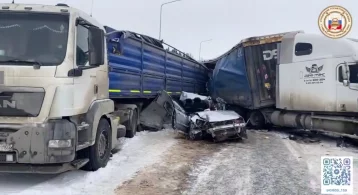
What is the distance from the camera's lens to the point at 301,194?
5.49 meters

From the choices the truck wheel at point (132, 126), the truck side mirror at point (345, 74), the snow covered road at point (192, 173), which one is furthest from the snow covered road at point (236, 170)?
the truck side mirror at point (345, 74)

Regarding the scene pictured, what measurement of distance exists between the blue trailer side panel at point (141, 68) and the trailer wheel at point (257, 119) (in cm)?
279

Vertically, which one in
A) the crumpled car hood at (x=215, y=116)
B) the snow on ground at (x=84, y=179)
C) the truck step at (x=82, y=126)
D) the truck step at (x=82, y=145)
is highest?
the truck step at (x=82, y=126)

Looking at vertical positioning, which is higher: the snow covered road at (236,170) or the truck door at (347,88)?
the truck door at (347,88)

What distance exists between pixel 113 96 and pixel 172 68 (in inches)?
194

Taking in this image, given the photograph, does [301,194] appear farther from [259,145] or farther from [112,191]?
[259,145]

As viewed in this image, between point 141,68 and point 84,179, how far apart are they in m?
4.72

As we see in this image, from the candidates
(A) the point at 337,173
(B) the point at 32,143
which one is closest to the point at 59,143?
(B) the point at 32,143

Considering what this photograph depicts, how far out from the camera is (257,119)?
14.0 meters

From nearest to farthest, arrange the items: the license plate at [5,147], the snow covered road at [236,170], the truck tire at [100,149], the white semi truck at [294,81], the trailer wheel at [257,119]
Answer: the license plate at [5,147], the snow covered road at [236,170], the truck tire at [100,149], the white semi truck at [294,81], the trailer wheel at [257,119]

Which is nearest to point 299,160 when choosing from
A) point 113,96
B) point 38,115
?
point 113,96

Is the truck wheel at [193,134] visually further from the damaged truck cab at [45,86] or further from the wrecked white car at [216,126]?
the damaged truck cab at [45,86]

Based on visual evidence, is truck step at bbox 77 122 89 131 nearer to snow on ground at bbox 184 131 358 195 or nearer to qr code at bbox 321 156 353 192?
snow on ground at bbox 184 131 358 195

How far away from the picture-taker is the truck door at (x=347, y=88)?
10016 mm
